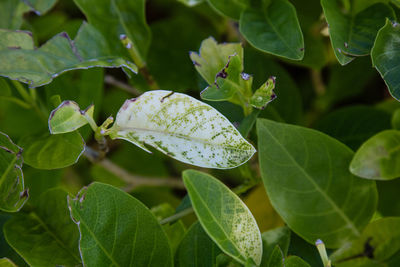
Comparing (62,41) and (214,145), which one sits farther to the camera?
(62,41)

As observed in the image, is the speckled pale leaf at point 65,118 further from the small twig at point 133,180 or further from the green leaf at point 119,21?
the small twig at point 133,180

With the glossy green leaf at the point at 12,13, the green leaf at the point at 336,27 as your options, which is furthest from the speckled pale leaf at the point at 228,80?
the glossy green leaf at the point at 12,13

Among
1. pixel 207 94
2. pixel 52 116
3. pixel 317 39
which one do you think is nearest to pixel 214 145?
pixel 207 94

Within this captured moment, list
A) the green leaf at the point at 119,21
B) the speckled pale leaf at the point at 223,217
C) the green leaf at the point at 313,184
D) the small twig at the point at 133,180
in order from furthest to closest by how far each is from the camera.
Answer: the small twig at the point at 133,180 → the green leaf at the point at 119,21 → the green leaf at the point at 313,184 → the speckled pale leaf at the point at 223,217

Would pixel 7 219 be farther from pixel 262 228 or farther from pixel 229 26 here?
pixel 229 26

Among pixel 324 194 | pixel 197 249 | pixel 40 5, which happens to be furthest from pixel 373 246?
pixel 40 5

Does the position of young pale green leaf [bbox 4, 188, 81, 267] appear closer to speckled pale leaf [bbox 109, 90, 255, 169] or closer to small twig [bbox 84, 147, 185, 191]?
speckled pale leaf [bbox 109, 90, 255, 169]
